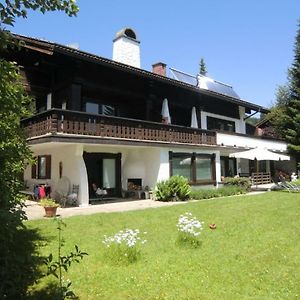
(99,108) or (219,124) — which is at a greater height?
(219,124)

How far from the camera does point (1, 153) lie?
14.8 feet

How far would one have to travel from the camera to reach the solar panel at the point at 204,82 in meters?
25.3

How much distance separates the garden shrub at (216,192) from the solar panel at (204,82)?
7747mm

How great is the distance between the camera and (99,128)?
15.7m

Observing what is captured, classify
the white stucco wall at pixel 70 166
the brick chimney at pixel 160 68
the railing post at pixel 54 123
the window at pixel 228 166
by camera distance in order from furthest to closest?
1. the window at pixel 228 166
2. the brick chimney at pixel 160 68
3. the white stucco wall at pixel 70 166
4. the railing post at pixel 54 123

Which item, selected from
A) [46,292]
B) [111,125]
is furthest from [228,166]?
[46,292]

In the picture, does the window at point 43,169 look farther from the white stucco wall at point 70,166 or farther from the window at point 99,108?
the window at point 99,108

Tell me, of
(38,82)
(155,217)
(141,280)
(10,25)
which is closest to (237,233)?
(155,217)

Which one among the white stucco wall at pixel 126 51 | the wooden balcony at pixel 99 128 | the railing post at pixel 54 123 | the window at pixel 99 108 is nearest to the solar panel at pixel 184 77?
the white stucco wall at pixel 126 51

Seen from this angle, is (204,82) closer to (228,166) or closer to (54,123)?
(228,166)

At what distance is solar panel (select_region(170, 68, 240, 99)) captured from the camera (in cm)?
2526

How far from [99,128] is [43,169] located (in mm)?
5506

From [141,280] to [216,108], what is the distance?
2260cm

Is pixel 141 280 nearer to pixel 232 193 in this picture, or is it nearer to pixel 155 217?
pixel 155 217
